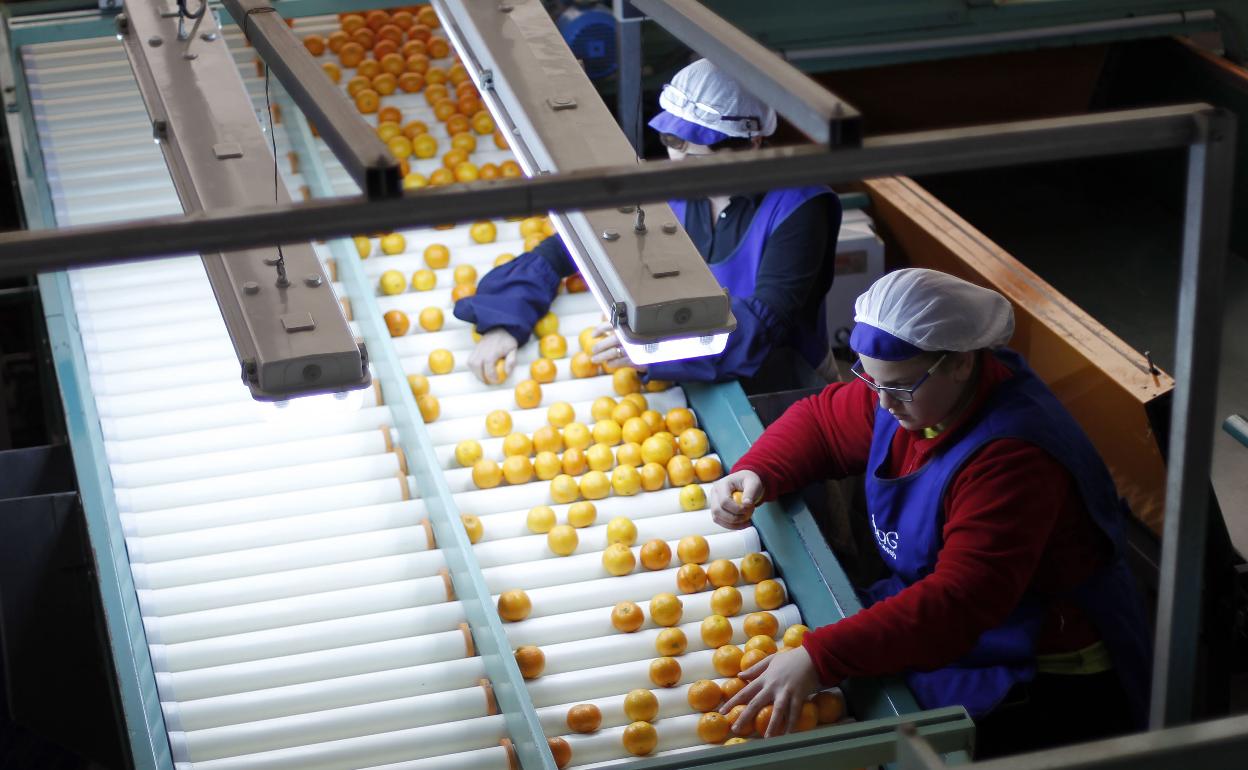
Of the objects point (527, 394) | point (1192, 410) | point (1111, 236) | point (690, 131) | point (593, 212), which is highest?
point (1192, 410)

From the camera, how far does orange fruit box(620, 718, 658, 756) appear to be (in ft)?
11.6

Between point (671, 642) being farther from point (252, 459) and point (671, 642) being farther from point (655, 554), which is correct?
point (252, 459)

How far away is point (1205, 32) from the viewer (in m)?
7.51

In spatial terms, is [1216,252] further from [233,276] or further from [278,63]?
[233,276]

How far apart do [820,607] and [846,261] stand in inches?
104

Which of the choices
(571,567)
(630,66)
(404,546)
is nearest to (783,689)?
(571,567)

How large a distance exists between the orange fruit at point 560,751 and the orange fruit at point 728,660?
490mm

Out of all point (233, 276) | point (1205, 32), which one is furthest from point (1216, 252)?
point (1205, 32)

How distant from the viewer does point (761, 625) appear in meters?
3.86

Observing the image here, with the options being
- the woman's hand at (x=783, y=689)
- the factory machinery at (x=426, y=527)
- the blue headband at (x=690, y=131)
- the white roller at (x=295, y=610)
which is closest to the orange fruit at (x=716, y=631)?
the factory machinery at (x=426, y=527)

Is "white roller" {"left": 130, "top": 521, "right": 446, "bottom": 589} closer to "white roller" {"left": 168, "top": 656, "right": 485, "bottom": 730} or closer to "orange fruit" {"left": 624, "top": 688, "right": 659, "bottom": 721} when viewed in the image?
"white roller" {"left": 168, "top": 656, "right": 485, "bottom": 730}

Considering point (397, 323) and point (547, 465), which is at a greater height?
point (397, 323)

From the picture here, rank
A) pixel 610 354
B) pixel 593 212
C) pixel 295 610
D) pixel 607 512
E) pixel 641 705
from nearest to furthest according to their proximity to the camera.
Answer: pixel 593 212, pixel 641 705, pixel 295 610, pixel 607 512, pixel 610 354

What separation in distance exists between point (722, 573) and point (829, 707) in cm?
57
